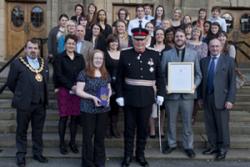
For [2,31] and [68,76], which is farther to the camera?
[2,31]

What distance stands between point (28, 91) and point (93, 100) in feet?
3.53

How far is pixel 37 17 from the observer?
16531mm

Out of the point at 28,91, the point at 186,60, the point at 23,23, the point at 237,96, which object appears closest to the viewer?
the point at 28,91

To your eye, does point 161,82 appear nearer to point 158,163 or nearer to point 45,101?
point 158,163

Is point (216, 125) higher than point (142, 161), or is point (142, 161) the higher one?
point (216, 125)

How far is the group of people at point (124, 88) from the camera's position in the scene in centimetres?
765

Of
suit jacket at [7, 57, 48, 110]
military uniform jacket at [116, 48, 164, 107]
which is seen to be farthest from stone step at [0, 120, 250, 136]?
military uniform jacket at [116, 48, 164, 107]

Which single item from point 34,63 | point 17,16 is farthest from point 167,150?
point 17,16

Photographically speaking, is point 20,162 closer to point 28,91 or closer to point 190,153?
point 28,91

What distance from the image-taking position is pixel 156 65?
7.94 metres

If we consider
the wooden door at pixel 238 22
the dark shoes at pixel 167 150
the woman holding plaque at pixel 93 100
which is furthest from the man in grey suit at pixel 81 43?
the wooden door at pixel 238 22

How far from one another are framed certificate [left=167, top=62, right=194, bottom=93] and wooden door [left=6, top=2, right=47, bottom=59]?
8871mm

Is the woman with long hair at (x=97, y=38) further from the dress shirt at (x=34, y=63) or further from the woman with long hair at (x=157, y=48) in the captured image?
the dress shirt at (x=34, y=63)

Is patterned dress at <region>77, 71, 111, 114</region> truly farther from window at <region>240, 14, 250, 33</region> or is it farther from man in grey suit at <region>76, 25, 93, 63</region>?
window at <region>240, 14, 250, 33</region>
